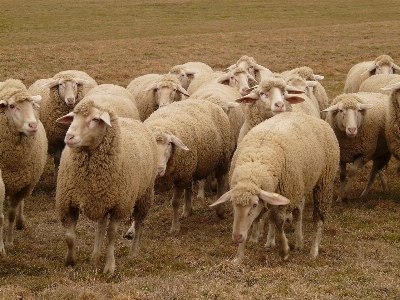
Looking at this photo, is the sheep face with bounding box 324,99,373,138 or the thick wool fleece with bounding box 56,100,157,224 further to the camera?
the sheep face with bounding box 324,99,373,138

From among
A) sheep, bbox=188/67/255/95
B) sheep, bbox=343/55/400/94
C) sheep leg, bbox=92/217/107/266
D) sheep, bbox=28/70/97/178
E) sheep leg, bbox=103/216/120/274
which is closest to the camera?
sheep leg, bbox=103/216/120/274

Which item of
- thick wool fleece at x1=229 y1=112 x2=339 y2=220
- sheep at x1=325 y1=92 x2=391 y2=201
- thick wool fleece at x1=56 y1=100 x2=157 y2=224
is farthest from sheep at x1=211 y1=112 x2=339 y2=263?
sheep at x1=325 y1=92 x2=391 y2=201

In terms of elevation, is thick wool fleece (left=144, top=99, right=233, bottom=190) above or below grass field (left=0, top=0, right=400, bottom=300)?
above

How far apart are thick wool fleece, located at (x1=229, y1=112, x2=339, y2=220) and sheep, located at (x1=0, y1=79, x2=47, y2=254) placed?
291 cm

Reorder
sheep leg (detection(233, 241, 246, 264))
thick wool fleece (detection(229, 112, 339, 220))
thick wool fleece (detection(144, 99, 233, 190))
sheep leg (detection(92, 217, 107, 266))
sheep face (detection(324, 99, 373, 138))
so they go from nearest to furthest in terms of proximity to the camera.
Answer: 1. thick wool fleece (detection(229, 112, 339, 220))
2. sheep leg (detection(92, 217, 107, 266))
3. sheep leg (detection(233, 241, 246, 264))
4. thick wool fleece (detection(144, 99, 233, 190))
5. sheep face (detection(324, 99, 373, 138))

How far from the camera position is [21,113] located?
8.67 metres

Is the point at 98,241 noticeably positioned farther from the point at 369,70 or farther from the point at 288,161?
the point at 369,70

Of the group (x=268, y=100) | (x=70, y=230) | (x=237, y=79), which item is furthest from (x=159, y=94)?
(x=70, y=230)

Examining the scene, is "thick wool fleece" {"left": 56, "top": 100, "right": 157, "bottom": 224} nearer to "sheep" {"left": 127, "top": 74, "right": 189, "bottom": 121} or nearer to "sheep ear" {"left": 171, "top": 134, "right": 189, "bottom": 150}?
"sheep ear" {"left": 171, "top": 134, "right": 189, "bottom": 150}

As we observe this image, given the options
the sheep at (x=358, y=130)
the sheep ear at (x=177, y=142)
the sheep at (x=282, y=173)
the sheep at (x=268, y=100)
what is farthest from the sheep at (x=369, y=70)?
the sheep ear at (x=177, y=142)

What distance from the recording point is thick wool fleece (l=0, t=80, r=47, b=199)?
8.81m

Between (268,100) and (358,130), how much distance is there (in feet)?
6.89

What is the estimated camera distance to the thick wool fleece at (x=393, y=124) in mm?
11078

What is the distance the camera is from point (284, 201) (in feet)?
23.7
